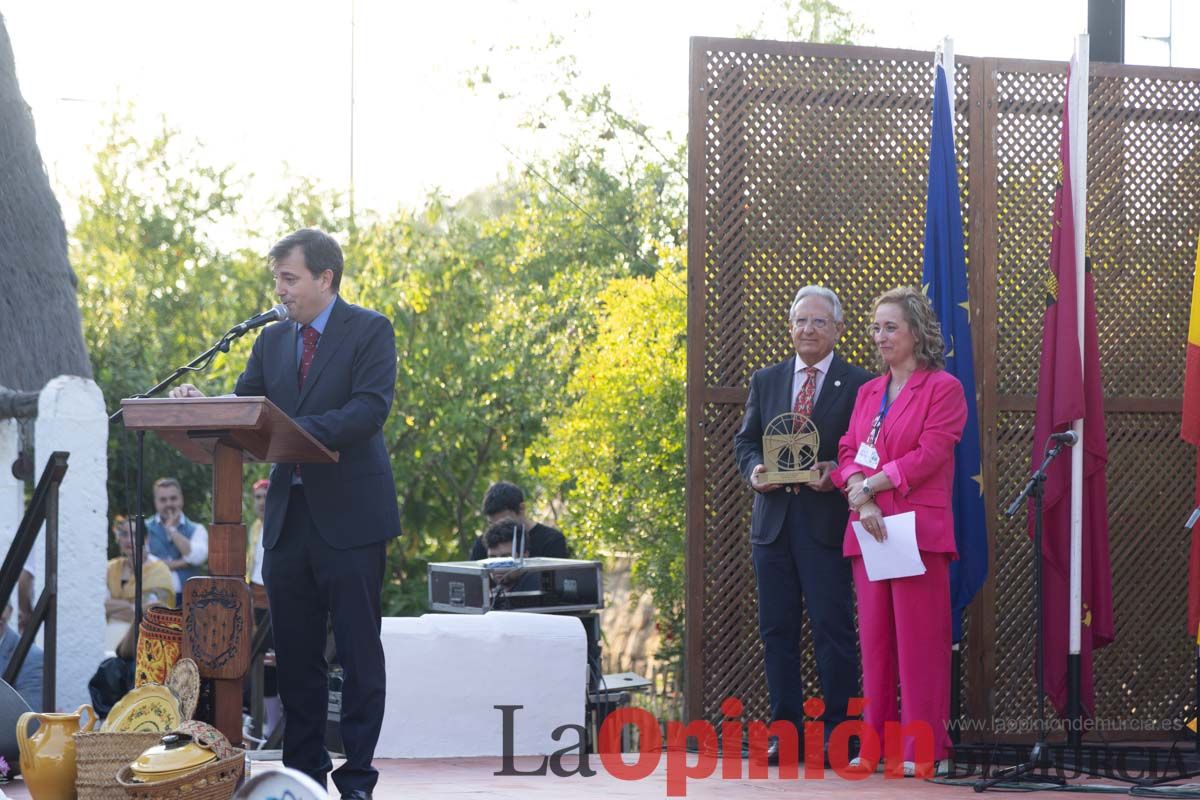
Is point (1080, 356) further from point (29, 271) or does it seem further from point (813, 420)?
point (29, 271)

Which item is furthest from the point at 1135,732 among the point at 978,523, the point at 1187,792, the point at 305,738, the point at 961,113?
the point at 305,738

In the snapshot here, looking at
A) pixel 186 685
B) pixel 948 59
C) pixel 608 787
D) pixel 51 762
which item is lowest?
pixel 608 787

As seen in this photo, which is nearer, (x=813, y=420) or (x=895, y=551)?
(x=895, y=551)

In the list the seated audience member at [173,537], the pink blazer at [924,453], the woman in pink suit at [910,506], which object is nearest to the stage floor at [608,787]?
the woman in pink suit at [910,506]

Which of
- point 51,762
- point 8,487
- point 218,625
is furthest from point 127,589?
point 218,625

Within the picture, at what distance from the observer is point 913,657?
567cm

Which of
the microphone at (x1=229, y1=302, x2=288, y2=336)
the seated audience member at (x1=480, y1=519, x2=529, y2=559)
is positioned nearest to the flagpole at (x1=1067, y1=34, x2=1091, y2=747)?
the seated audience member at (x1=480, y1=519, x2=529, y2=559)

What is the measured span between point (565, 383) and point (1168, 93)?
368 inches

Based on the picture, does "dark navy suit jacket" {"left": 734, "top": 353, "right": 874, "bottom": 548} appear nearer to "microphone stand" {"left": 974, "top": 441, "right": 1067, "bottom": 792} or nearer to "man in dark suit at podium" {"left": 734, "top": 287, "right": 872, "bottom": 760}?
"man in dark suit at podium" {"left": 734, "top": 287, "right": 872, "bottom": 760}

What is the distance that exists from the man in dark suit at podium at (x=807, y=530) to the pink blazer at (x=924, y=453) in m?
0.26

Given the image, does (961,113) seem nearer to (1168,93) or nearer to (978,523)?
(1168,93)

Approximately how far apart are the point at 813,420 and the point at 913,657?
1.04m

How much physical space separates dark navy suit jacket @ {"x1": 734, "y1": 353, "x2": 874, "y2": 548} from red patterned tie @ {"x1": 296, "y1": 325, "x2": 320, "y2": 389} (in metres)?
2.15

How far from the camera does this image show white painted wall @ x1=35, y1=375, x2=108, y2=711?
7969 mm
